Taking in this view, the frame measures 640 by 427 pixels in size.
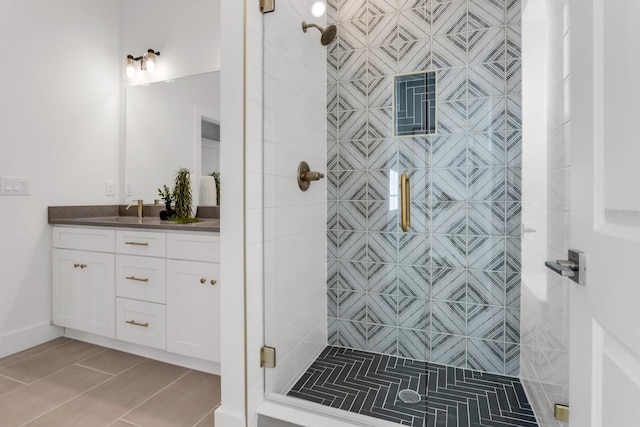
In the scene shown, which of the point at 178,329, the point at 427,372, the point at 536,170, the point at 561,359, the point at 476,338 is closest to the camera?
the point at 561,359

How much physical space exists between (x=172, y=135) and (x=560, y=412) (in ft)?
9.25

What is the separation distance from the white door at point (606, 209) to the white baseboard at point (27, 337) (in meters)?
2.97

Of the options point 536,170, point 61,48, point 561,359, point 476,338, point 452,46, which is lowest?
point 476,338

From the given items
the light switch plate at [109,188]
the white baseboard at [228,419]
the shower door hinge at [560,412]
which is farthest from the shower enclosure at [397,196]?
the light switch plate at [109,188]

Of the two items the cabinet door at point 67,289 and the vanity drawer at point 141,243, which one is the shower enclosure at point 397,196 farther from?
the cabinet door at point 67,289

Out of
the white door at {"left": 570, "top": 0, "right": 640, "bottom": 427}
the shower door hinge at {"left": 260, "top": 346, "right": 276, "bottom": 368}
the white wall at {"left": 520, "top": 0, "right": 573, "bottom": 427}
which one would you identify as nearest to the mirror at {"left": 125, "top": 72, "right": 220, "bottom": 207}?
the shower door hinge at {"left": 260, "top": 346, "right": 276, "bottom": 368}

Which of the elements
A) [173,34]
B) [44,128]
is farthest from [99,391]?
[173,34]

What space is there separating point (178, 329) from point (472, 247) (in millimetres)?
1697

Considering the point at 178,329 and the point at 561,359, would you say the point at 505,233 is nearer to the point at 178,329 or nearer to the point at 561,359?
the point at 561,359

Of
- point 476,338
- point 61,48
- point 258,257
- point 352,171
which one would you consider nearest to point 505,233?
point 476,338

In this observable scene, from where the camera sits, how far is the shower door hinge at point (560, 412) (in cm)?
111

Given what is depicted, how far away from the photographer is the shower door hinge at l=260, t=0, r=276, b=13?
150 cm

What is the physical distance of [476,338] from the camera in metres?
1.75

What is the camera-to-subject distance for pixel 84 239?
7.60ft
